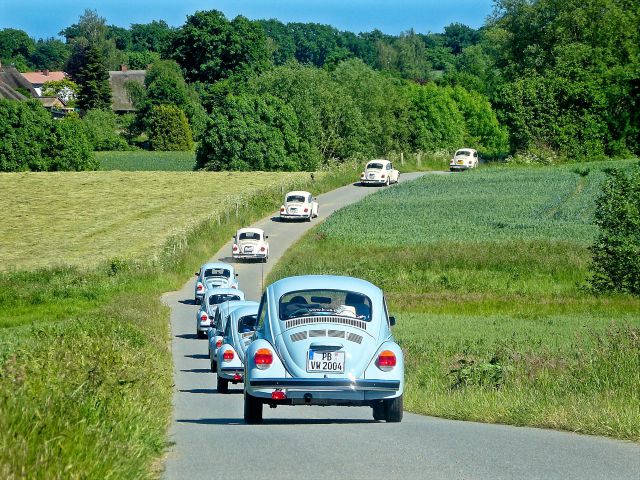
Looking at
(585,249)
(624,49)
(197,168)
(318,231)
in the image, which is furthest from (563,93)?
(585,249)

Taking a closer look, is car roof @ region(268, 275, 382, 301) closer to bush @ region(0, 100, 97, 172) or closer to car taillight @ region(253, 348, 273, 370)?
car taillight @ region(253, 348, 273, 370)

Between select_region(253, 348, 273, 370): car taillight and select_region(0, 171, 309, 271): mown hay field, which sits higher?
select_region(253, 348, 273, 370): car taillight

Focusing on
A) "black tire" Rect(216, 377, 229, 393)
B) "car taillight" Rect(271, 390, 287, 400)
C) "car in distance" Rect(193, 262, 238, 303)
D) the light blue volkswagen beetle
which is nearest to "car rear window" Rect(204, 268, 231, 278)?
"car in distance" Rect(193, 262, 238, 303)

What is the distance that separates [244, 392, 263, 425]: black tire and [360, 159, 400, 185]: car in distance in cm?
7391

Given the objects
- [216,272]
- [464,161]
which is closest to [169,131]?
[464,161]

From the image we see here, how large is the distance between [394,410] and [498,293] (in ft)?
100

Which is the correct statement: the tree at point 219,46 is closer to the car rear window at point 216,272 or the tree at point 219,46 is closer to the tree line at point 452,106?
the tree line at point 452,106

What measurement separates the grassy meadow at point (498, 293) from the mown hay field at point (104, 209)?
8.39 metres

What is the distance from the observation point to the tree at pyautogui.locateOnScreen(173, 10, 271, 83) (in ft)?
473

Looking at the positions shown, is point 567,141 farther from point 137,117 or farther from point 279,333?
point 279,333

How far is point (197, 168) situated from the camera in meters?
103

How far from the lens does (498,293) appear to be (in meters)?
45.0

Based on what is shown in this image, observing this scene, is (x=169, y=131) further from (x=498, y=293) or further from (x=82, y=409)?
(x=82, y=409)

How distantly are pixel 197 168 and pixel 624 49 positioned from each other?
39.8m
